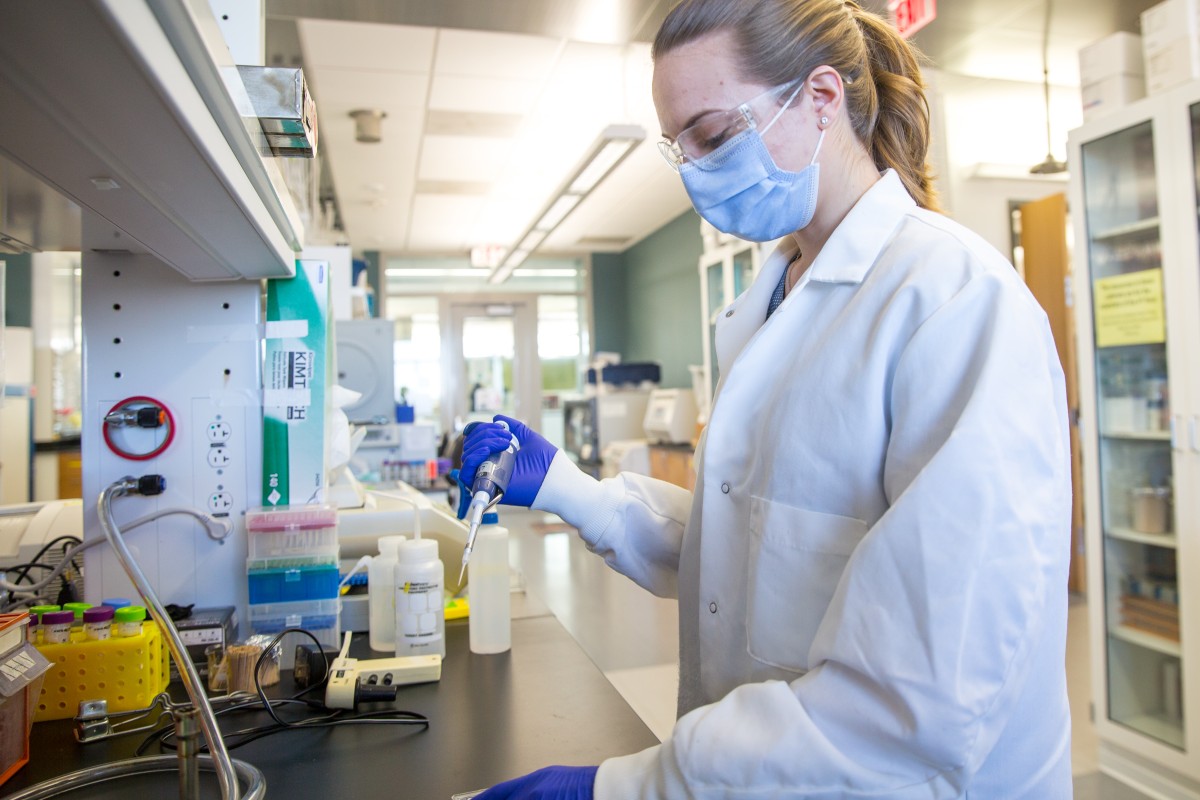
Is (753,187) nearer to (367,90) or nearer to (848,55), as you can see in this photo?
(848,55)

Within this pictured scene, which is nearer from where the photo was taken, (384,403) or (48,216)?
(48,216)

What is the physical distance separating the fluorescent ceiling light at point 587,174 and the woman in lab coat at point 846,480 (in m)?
2.64

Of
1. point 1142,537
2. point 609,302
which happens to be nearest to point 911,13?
point 1142,537

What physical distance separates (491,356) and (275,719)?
7841 mm

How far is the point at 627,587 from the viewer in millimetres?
4426

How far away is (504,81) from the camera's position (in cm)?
396

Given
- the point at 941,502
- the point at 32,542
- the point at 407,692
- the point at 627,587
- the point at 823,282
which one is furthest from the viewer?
the point at 627,587

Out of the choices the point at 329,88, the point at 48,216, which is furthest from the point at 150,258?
the point at 329,88

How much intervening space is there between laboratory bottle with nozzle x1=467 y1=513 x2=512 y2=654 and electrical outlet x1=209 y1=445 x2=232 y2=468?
47 cm

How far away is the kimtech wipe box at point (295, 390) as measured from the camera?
1354 mm

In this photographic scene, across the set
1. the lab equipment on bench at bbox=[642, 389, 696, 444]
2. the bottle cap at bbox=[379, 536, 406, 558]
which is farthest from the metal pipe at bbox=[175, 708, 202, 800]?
the lab equipment on bench at bbox=[642, 389, 696, 444]

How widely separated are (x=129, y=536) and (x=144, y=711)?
37cm

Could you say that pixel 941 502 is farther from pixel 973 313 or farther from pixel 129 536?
pixel 129 536

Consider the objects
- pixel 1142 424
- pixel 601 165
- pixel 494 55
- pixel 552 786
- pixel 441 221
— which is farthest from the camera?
pixel 441 221
